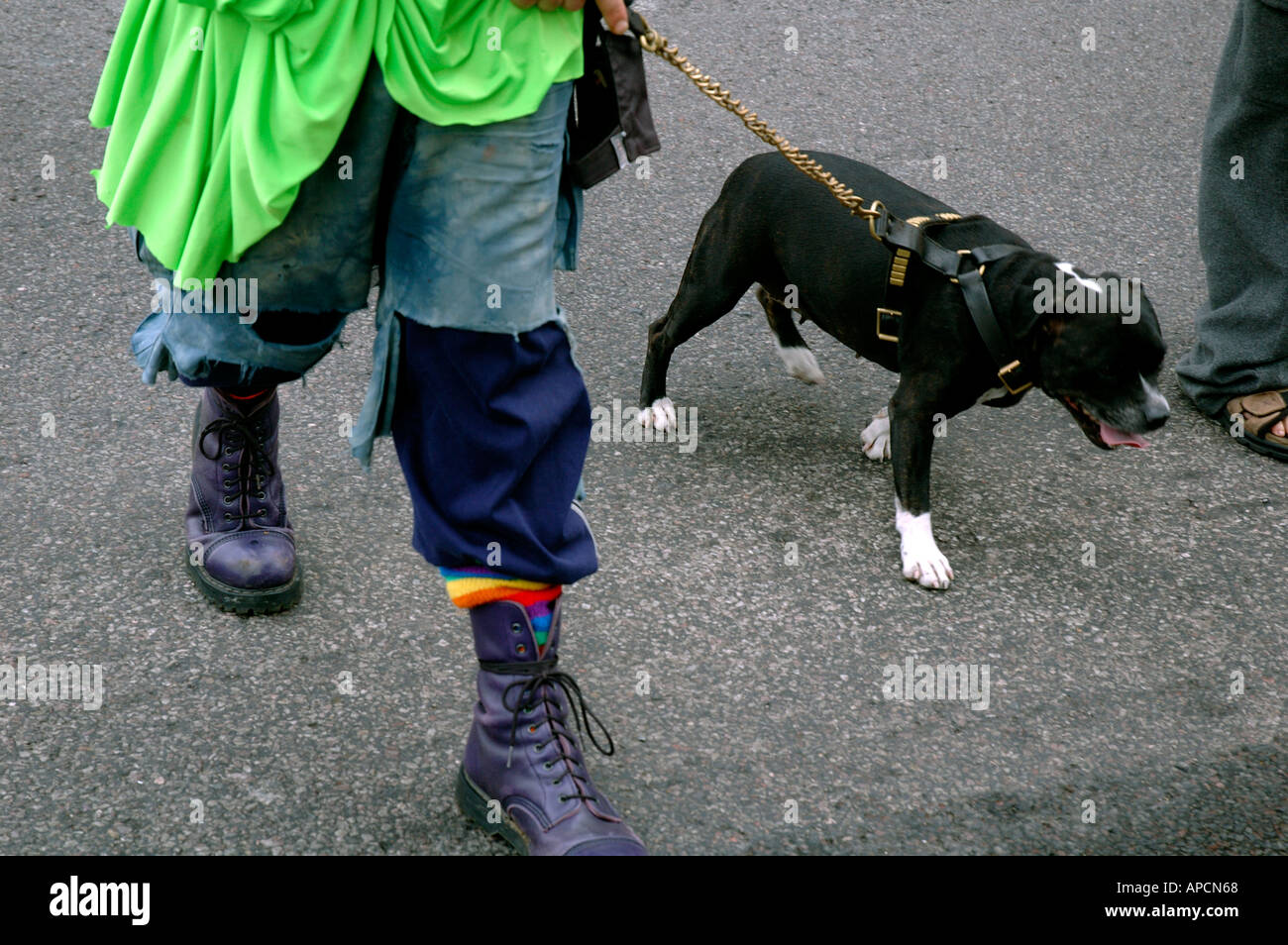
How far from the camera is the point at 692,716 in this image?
2.39 m

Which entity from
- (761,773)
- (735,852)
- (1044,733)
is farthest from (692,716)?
(1044,733)

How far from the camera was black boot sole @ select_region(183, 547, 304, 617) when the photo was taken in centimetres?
251

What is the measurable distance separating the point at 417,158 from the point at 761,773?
1161 mm

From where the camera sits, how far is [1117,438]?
112 inches

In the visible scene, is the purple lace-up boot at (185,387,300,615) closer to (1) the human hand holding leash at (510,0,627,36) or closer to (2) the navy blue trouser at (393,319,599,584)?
(2) the navy blue trouser at (393,319,599,584)

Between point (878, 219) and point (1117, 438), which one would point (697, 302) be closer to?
point (878, 219)

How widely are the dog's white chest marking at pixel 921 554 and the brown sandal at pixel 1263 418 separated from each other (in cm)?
104

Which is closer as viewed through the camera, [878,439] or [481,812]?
[481,812]

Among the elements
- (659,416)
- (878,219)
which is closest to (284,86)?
(878,219)

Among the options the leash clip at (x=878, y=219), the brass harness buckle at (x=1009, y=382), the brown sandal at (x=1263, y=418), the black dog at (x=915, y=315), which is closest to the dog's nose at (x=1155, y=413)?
the black dog at (x=915, y=315)

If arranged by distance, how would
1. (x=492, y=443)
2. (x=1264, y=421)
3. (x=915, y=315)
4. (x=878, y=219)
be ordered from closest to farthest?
(x=492, y=443) < (x=878, y=219) < (x=915, y=315) < (x=1264, y=421)

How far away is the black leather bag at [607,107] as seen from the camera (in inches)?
72.5

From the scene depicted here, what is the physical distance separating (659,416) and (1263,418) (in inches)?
59.7

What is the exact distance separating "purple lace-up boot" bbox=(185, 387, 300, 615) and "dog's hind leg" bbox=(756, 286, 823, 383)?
4.52 feet
